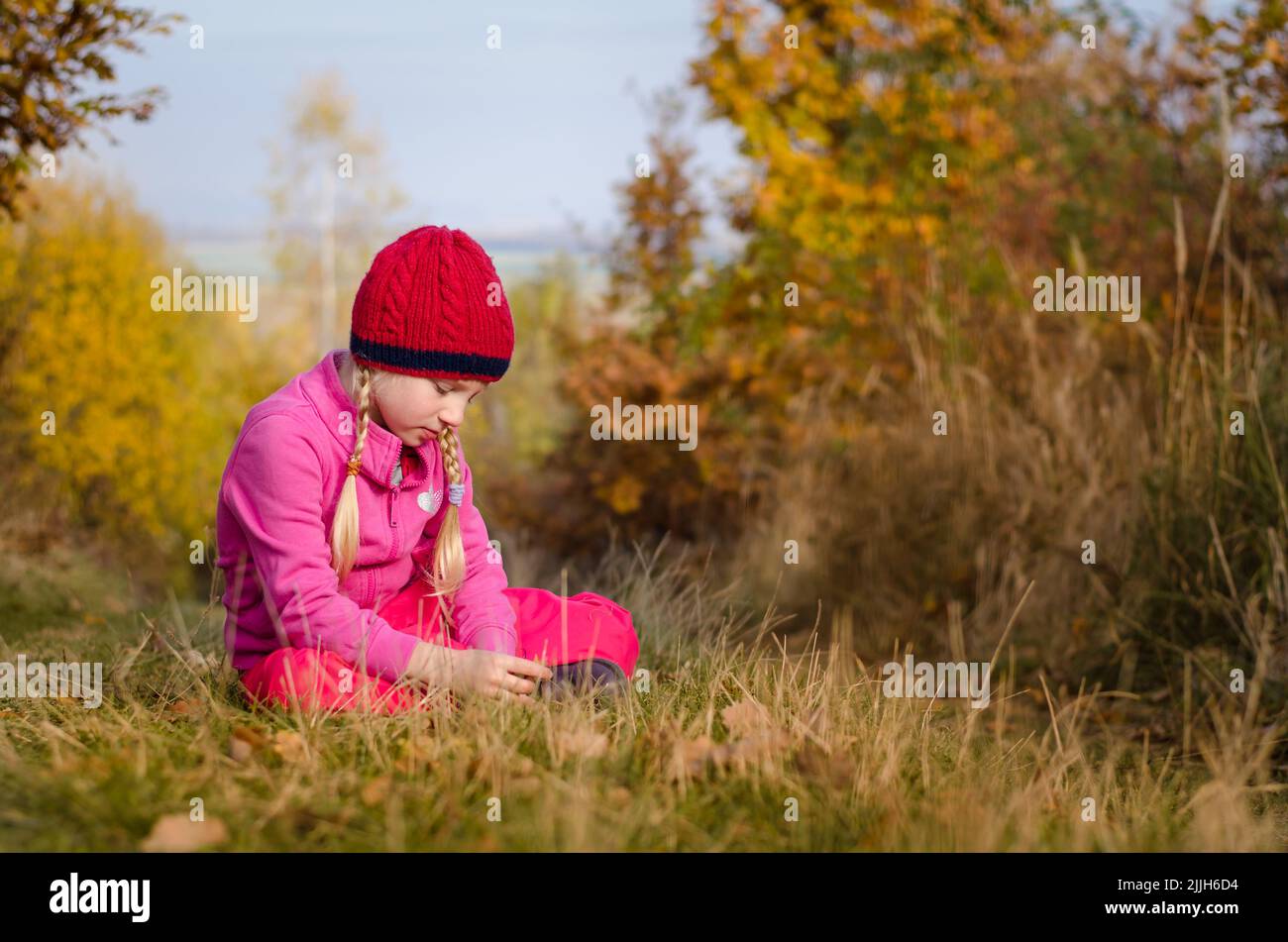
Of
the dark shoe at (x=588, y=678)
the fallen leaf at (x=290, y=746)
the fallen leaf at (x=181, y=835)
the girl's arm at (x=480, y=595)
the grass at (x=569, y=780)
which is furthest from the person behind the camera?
the girl's arm at (x=480, y=595)

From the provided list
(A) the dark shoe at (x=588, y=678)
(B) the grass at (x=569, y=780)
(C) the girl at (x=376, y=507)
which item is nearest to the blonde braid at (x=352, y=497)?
(C) the girl at (x=376, y=507)

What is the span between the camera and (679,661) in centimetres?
359

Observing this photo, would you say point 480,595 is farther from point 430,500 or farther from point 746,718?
point 746,718

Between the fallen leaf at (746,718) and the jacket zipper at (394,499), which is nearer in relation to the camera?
the fallen leaf at (746,718)

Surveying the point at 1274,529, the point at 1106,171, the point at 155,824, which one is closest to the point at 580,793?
the point at 155,824

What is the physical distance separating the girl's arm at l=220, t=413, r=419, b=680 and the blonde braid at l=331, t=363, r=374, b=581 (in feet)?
0.21

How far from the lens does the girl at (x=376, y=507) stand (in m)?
2.89

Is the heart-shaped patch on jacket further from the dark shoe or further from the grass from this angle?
the grass

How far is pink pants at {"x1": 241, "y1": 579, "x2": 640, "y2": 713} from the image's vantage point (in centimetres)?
280

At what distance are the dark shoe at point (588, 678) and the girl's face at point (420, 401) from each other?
0.66 m

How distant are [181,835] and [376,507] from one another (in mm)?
1231

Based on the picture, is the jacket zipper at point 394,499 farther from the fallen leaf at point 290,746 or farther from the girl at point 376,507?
the fallen leaf at point 290,746

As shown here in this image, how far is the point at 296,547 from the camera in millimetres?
2891
